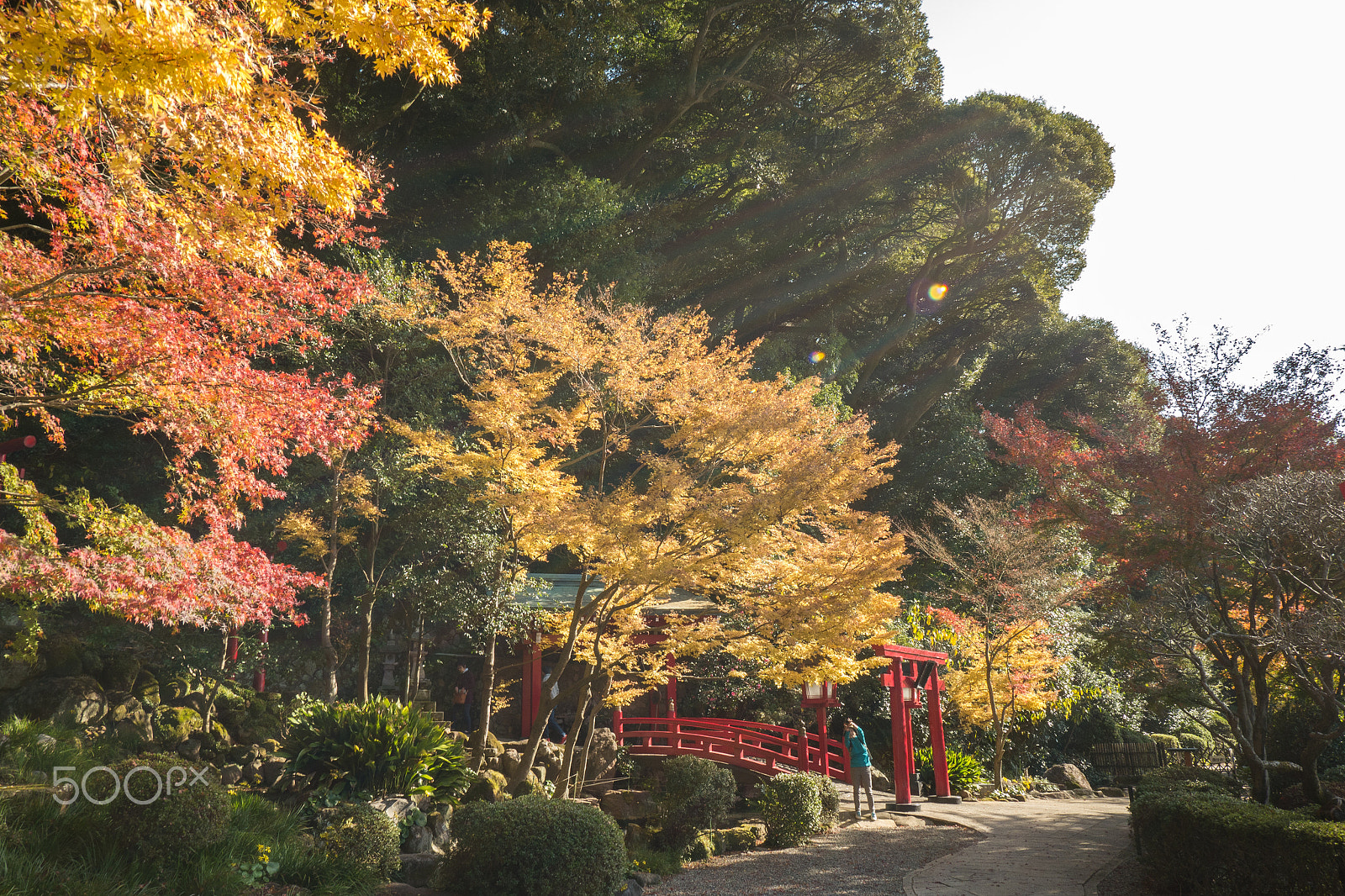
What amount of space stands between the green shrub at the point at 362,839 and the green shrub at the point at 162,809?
118 centimetres

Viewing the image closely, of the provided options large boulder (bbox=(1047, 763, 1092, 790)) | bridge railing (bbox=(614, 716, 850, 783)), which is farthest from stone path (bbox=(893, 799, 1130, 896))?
large boulder (bbox=(1047, 763, 1092, 790))

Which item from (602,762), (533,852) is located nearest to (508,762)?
(602,762)

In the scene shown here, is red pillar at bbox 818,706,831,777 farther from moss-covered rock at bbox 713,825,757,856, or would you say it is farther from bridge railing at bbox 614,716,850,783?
moss-covered rock at bbox 713,825,757,856

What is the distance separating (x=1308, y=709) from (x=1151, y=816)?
216 inches

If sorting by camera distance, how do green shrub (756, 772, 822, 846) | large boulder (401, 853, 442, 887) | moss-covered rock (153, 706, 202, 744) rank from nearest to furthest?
large boulder (401, 853, 442, 887) < green shrub (756, 772, 822, 846) < moss-covered rock (153, 706, 202, 744)

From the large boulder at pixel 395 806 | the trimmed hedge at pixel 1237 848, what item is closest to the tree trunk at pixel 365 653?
the large boulder at pixel 395 806

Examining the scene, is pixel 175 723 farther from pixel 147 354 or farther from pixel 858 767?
pixel 858 767

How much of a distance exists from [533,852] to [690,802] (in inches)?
162

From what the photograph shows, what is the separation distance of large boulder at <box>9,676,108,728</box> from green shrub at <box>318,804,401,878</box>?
6554 millimetres

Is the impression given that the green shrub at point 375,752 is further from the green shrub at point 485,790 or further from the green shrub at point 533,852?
the green shrub at point 533,852

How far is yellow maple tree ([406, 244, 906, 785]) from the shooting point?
866 centimetres

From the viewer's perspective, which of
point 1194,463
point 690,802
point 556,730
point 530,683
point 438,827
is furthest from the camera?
point 556,730

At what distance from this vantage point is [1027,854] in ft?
28.8

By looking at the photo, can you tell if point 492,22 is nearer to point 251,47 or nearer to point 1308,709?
point 251,47
